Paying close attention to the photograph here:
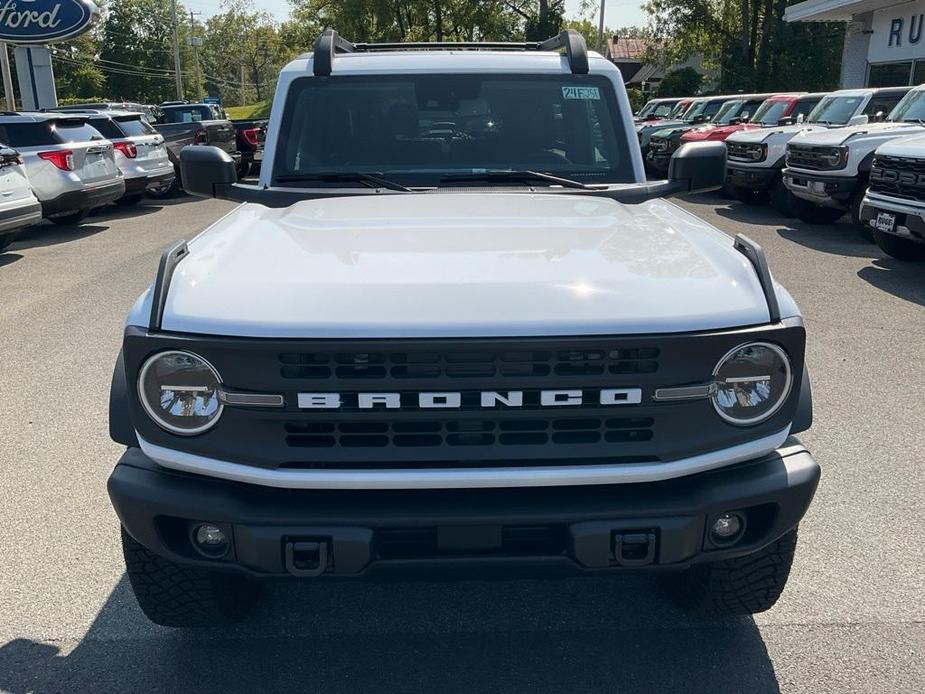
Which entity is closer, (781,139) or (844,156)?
(844,156)

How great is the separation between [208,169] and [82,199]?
32.2 feet

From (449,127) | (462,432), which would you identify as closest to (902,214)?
(449,127)

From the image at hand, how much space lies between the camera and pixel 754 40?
37938 mm

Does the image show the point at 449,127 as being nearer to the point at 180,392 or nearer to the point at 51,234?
the point at 180,392

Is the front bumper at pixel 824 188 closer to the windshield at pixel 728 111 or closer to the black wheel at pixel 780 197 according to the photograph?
the black wheel at pixel 780 197

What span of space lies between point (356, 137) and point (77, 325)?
4531 mm

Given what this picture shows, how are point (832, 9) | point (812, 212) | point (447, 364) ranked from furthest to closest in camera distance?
point (832, 9) < point (812, 212) < point (447, 364)

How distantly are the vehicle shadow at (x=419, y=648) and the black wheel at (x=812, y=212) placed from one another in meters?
10.8

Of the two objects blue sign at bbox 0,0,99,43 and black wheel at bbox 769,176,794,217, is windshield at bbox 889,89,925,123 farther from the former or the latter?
blue sign at bbox 0,0,99,43

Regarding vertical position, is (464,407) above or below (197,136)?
above

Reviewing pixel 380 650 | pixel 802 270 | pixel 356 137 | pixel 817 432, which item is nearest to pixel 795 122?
pixel 802 270

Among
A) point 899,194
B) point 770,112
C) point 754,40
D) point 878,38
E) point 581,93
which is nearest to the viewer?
point 581,93

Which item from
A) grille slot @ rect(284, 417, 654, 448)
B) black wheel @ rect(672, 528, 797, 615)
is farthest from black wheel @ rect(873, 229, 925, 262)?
grille slot @ rect(284, 417, 654, 448)

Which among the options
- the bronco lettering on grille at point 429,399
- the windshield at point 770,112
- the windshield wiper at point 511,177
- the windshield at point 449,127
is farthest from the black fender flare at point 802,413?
the windshield at point 770,112
